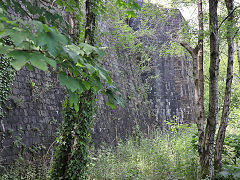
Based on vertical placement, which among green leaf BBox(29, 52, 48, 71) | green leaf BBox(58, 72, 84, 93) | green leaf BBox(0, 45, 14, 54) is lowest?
green leaf BBox(58, 72, 84, 93)

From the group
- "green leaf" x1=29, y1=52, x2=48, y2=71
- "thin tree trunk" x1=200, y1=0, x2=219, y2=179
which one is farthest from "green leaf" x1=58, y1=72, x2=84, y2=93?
"thin tree trunk" x1=200, y1=0, x2=219, y2=179

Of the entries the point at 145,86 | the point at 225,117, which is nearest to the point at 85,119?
the point at 225,117

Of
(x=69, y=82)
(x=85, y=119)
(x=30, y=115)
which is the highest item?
(x=69, y=82)

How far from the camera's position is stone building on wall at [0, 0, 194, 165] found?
522cm

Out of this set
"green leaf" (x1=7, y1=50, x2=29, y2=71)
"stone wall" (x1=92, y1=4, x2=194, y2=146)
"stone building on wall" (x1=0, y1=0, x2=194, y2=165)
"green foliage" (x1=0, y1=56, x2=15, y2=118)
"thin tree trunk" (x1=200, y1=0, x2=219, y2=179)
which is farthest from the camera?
"stone wall" (x1=92, y1=4, x2=194, y2=146)

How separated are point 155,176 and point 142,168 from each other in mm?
335

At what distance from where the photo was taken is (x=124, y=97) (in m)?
10.3

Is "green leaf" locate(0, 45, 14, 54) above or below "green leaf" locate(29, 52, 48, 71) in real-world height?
above

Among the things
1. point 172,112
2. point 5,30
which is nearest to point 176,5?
point 5,30

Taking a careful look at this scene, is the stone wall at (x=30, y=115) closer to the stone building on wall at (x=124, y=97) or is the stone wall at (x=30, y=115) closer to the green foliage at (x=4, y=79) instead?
the stone building on wall at (x=124, y=97)

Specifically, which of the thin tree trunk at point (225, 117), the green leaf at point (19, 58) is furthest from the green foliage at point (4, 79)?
the thin tree trunk at point (225, 117)

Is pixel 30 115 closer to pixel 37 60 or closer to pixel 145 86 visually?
pixel 37 60

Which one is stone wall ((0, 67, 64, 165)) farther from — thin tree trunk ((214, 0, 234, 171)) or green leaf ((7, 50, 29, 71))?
green leaf ((7, 50, 29, 71))

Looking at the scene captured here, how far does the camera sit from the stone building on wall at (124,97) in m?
5.22
